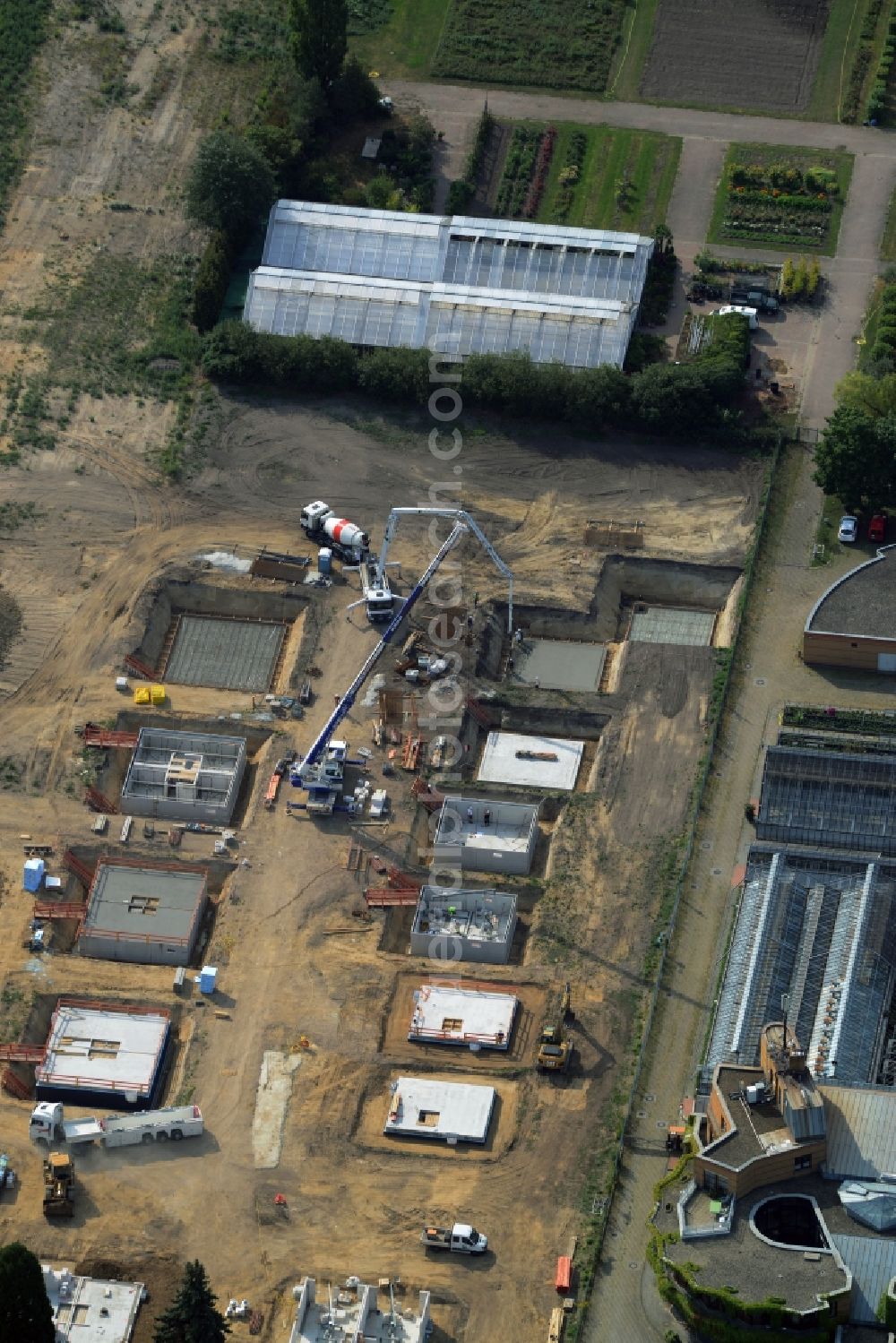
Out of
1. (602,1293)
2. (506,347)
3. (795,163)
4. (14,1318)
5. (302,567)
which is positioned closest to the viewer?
(14,1318)

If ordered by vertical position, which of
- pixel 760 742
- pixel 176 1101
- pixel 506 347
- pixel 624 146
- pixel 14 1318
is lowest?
pixel 14 1318

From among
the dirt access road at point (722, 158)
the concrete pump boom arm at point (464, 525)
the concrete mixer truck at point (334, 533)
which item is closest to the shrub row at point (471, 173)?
the dirt access road at point (722, 158)

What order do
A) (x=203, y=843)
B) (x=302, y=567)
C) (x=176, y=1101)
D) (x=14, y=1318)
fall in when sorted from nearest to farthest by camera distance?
(x=14, y=1318)
(x=176, y=1101)
(x=203, y=843)
(x=302, y=567)

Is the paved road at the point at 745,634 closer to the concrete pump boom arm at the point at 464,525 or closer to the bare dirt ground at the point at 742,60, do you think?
the bare dirt ground at the point at 742,60

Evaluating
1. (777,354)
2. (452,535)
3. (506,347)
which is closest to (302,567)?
(452,535)

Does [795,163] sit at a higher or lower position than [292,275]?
higher

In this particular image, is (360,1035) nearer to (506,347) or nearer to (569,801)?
(569,801)
